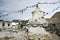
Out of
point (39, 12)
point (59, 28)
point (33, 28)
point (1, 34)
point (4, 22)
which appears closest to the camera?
point (1, 34)

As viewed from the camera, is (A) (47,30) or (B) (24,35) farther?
(A) (47,30)

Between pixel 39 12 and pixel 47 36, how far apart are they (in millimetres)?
2800

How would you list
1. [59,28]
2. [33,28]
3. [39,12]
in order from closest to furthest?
[33,28] < [59,28] < [39,12]

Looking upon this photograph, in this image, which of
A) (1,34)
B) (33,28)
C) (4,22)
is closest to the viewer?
(1,34)

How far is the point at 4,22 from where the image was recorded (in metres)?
23.3

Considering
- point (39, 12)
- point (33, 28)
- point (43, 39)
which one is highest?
point (39, 12)

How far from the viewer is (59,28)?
42.9 ft

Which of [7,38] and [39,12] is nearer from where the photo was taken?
[7,38]

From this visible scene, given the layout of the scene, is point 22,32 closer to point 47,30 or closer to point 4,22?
point 47,30

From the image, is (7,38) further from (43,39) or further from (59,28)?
(59,28)

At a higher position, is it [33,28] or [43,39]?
[33,28]

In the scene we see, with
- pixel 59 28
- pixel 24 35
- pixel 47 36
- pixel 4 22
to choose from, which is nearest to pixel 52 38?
pixel 47 36

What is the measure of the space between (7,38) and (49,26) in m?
3.73

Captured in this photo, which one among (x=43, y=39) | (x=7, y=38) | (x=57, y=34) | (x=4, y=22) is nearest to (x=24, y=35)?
(x=7, y=38)
